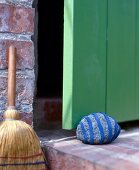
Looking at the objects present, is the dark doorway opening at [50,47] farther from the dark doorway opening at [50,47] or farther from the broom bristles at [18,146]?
the broom bristles at [18,146]

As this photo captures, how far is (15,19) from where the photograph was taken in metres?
1.35

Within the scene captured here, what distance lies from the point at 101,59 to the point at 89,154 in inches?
20.5

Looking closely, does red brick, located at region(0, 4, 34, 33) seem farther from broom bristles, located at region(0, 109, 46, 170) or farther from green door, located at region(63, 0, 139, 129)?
broom bristles, located at region(0, 109, 46, 170)

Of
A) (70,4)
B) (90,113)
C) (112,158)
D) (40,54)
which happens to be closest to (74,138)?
(90,113)

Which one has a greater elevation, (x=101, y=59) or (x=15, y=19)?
(x=15, y=19)

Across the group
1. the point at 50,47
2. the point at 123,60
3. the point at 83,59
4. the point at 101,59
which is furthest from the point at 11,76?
the point at 50,47

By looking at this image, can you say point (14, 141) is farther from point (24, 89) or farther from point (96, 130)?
point (96, 130)

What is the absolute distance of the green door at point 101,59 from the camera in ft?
4.80

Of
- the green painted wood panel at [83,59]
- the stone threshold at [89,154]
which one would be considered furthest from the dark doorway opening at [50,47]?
the stone threshold at [89,154]

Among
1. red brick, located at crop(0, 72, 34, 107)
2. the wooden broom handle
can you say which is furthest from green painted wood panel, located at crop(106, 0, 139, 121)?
the wooden broom handle

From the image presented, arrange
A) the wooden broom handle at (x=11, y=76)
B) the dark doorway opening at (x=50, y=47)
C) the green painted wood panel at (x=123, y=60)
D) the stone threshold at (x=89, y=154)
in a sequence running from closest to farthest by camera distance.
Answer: the stone threshold at (x=89, y=154), the wooden broom handle at (x=11, y=76), the green painted wood panel at (x=123, y=60), the dark doorway opening at (x=50, y=47)

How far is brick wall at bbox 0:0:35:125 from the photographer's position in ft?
4.37

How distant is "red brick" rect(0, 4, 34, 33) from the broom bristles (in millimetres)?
319

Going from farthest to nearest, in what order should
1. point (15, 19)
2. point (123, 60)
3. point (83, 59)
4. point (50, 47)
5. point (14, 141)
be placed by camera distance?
1. point (50, 47)
2. point (123, 60)
3. point (83, 59)
4. point (15, 19)
5. point (14, 141)
